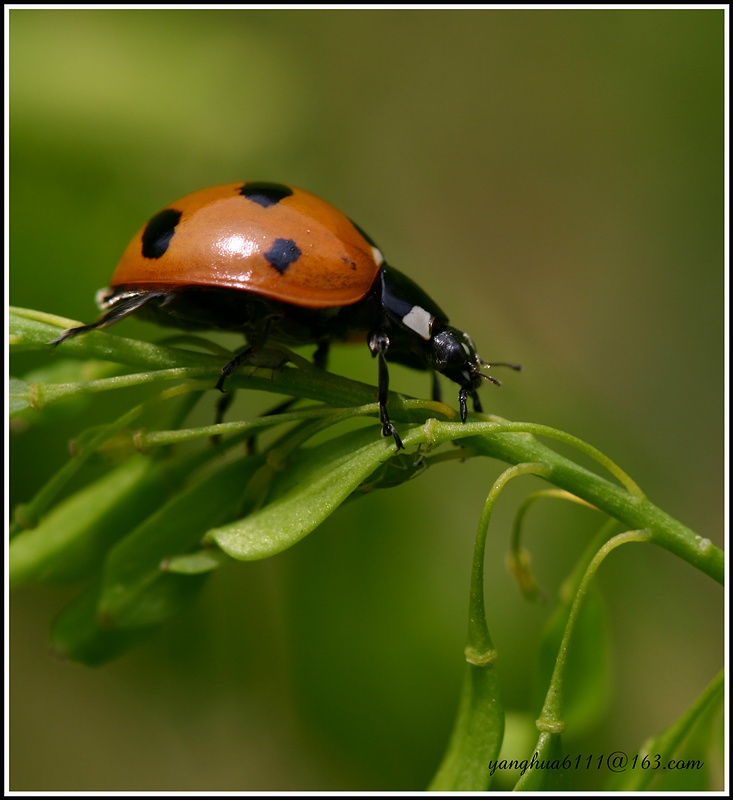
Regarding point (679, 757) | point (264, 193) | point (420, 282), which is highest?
point (264, 193)

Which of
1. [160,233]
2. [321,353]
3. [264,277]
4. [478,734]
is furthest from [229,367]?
[478,734]

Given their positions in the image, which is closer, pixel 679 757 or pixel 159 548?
pixel 159 548

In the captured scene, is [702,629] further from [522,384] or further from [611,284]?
[611,284]

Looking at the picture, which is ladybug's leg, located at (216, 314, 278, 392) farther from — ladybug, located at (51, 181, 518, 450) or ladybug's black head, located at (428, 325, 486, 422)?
ladybug's black head, located at (428, 325, 486, 422)

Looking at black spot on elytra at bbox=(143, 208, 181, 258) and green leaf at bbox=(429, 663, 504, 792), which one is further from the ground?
black spot on elytra at bbox=(143, 208, 181, 258)

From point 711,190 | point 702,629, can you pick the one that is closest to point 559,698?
point 702,629

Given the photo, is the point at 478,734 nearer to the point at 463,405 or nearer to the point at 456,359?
the point at 463,405

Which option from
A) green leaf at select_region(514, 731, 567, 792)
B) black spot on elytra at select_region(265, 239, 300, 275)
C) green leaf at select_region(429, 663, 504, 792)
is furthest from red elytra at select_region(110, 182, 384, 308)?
green leaf at select_region(514, 731, 567, 792)
